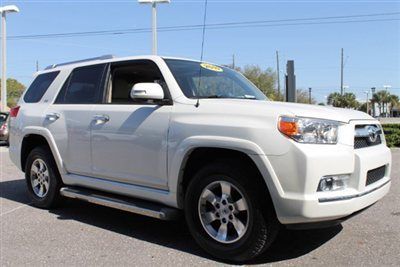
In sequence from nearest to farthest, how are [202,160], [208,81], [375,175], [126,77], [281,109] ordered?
[281,109] < [375,175] < [202,160] < [208,81] < [126,77]

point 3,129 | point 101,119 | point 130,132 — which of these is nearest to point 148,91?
point 130,132

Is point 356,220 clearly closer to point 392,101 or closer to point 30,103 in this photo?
point 30,103

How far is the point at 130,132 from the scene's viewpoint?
5195 mm

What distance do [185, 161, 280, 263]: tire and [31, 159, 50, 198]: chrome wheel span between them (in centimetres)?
276

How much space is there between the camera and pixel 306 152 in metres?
3.93

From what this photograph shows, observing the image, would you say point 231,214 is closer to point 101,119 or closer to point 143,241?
point 143,241

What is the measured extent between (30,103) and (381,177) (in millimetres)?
4848

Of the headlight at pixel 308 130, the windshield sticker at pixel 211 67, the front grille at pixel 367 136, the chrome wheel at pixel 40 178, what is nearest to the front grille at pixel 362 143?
the front grille at pixel 367 136

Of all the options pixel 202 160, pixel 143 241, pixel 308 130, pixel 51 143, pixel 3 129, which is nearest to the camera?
pixel 308 130

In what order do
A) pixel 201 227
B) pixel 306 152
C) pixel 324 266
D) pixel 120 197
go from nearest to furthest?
pixel 306 152 → pixel 324 266 → pixel 201 227 → pixel 120 197

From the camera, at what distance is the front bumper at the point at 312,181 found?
3939 millimetres

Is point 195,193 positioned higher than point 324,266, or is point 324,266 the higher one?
point 195,193

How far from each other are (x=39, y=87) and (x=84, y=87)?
3.92 ft

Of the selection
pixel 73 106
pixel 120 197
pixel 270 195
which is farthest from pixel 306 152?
pixel 73 106
